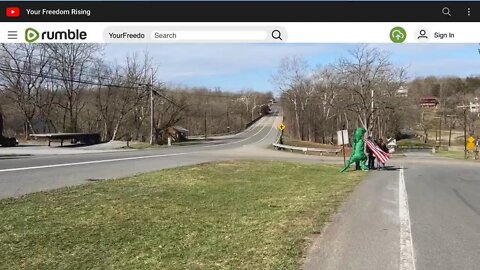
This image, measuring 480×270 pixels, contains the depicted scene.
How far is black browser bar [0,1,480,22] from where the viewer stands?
649 centimetres

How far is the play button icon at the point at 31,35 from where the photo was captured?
7051mm

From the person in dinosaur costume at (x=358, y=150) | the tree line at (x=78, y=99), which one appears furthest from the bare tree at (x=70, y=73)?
the person in dinosaur costume at (x=358, y=150)

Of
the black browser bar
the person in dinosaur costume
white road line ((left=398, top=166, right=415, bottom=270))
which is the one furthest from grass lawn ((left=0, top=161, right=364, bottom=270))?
the person in dinosaur costume

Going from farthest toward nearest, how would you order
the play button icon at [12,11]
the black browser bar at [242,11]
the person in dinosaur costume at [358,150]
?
the person in dinosaur costume at [358,150] < the play button icon at [12,11] < the black browser bar at [242,11]

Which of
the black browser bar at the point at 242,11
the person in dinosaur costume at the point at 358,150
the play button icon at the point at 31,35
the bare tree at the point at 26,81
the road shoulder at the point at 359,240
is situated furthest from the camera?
the bare tree at the point at 26,81

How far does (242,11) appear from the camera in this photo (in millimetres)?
6605

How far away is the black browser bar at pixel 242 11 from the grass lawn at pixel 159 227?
3.15 metres

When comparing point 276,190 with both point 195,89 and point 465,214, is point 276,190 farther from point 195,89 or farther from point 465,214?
point 195,89

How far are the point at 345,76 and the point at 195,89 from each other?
6709 cm

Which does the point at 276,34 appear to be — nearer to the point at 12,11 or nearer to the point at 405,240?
the point at 405,240

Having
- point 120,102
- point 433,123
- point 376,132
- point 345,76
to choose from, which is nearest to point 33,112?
point 120,102

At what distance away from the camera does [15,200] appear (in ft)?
33.0

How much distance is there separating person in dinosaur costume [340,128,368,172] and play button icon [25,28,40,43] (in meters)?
19.3

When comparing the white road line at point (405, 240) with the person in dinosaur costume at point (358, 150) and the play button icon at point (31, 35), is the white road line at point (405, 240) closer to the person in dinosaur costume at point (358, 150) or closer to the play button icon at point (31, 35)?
the play button icon at point (31, 35)
